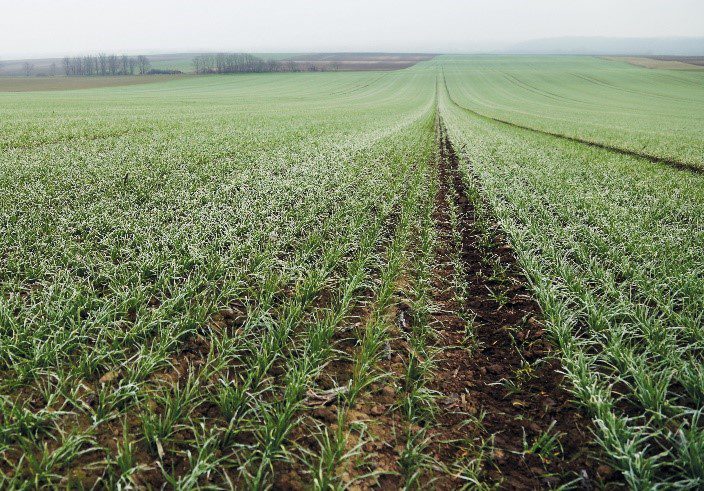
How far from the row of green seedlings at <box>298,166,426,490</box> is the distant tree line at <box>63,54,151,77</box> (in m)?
181

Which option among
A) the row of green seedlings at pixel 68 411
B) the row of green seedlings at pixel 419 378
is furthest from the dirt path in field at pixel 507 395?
the row of green seedlings at pixel 68 411

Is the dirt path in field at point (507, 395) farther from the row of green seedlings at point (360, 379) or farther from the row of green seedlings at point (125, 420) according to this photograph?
the row of green seedlings at point (125, 420)

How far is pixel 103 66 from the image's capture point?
153 metres

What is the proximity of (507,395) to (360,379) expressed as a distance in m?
1.58

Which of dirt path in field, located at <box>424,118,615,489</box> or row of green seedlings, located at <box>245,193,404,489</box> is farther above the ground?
row of green seedlings, located at <box>245,193,404,489</box>

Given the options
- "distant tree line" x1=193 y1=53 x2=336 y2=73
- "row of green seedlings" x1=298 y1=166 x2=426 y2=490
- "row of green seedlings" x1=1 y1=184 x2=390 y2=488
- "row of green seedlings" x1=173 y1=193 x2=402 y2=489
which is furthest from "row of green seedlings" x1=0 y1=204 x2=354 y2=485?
"distant tree line" x1=193 y1=53 x2=336 y2=73

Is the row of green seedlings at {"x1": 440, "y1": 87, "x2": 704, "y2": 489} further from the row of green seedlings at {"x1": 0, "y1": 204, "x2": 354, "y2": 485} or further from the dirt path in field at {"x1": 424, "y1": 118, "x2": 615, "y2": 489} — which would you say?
the row of green seedlings at {"x1": 0, "y1": 204, "x2": 354, "y2": 485}

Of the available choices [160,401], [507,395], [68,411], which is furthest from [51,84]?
[507,395]

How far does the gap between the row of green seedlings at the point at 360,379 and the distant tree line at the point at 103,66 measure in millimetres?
180837

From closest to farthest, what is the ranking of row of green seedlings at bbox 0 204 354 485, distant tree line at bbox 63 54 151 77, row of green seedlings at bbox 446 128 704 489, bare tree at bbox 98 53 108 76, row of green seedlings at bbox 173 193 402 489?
1. row of green seedlings at bbox 0 204 354 485
2. row of green seedlings at bbox 446 128 704 489
3. row of green seedlings at bbox 173 193 402 489
4. bare tree at bbox 98 53 108 76
5. distant tree line at bbox 63 54 151 77

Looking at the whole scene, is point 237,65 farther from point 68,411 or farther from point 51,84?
point 68,411

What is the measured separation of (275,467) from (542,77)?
146 meters

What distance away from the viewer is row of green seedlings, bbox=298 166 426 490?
297 cm

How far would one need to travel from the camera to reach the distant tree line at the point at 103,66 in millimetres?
154500
